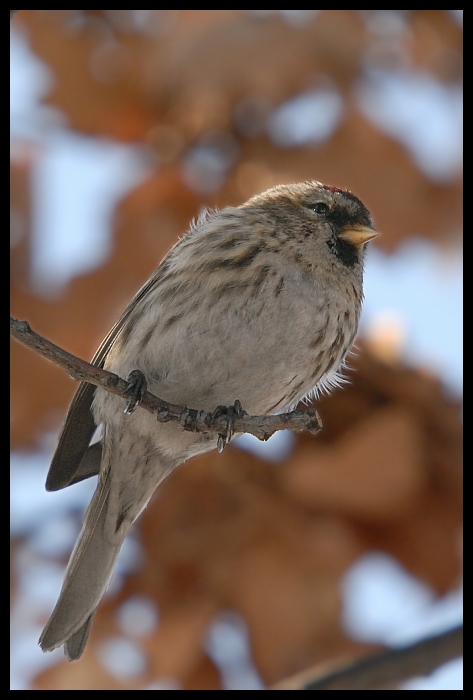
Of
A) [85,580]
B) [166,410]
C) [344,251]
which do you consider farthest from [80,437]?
[344,251]

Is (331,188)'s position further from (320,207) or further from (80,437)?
(80,437)

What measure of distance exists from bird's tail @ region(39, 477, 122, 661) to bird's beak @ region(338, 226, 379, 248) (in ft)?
4.49

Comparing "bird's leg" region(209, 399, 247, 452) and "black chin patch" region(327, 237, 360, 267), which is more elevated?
"black chin patch" region(327, 237, 360, 267)

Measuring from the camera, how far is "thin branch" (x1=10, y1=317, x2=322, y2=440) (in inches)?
100

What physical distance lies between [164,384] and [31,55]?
71.5 inches

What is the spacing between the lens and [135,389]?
3.07 m

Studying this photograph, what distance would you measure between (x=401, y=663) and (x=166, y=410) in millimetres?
1157

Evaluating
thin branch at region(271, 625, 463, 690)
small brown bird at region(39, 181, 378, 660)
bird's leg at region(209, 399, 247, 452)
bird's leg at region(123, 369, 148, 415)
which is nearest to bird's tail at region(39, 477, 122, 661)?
small brown bird at region(39, 181, 378, 660)

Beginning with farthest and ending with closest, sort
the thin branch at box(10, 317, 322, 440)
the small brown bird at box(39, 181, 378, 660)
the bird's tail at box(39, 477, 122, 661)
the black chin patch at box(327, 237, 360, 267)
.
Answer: the black chin patch at box(327, 237, 360, 267) < the bird's tail at box(39, 477, 122, 661) < the small brown bird at box(39, 181, 378, 660) < the thin branch at box(10, 317, 322, 440)

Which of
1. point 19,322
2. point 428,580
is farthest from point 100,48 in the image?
point 428,580

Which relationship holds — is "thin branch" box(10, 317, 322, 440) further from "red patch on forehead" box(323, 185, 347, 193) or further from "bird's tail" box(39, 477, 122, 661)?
"red patch on forehead" box(323, 185, 347, 193)

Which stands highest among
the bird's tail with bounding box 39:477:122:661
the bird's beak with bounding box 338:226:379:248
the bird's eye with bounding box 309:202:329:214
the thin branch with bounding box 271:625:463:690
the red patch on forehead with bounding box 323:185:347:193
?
→ the red patch on forehead with bounding box 323:185:347:193

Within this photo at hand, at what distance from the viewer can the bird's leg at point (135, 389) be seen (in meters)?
3.00

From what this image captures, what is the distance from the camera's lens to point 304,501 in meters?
3.91
